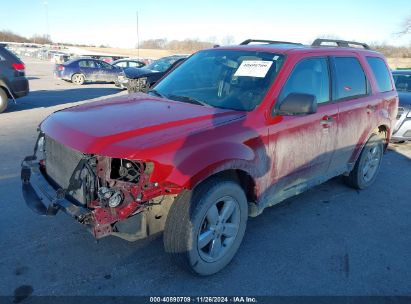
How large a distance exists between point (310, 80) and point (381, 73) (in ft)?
6.77

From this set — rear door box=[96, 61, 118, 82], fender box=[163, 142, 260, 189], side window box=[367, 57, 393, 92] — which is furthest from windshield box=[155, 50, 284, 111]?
rear door box=[96, 61, 118, 82]

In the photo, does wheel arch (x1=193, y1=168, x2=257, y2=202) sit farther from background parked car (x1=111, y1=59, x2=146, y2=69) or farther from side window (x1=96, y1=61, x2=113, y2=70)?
background parked car (x1=111, y1=59, x2=146, y2=69)

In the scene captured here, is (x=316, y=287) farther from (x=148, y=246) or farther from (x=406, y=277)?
(x=148, y=246)

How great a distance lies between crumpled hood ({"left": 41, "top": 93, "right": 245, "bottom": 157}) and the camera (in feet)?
8.52

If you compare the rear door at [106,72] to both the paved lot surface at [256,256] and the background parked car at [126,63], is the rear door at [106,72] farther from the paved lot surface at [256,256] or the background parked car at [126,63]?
the paved lot surface at [256,256]

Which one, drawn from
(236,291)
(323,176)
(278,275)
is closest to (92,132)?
(236,291)

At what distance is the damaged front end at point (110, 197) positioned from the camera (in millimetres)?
2531

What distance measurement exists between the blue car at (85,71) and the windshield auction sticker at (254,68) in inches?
694

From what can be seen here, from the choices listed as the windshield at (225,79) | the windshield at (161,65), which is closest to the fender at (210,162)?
the windshield at (225,79)

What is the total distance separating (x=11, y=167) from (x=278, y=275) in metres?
4.42

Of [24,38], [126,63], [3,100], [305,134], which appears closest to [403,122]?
[305,134]

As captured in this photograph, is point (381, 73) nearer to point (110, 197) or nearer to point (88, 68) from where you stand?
point (110, 197)

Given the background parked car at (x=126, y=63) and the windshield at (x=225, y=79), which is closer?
the windshield at (x=225, y=79)

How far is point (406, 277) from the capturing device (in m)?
3.25
